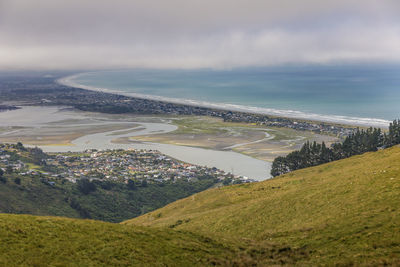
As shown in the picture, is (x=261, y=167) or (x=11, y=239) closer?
(x=11, y=239)

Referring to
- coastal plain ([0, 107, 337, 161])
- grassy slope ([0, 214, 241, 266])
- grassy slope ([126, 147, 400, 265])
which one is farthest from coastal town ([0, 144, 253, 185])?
grassy slope ([0, 214, 241, 266])

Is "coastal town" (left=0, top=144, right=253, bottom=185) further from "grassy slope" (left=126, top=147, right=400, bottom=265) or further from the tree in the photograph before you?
"grassy slope" (left=126, top=147, right=400, bottom=265)

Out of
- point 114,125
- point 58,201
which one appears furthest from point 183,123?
point 58,201

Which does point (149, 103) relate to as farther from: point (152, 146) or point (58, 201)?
point (58, 201)

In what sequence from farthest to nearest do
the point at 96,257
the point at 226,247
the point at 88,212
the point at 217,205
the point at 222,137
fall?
the point at 222,137
the point at 88,212
the point at 217,205
the point at 226,247
the point at 96,257

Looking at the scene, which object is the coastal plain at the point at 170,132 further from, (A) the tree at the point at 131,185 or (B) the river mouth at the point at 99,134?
(A) the tree at the point at 131,185

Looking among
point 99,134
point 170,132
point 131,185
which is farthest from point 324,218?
point 99,134

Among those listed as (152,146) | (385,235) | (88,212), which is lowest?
(88,212)
